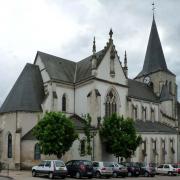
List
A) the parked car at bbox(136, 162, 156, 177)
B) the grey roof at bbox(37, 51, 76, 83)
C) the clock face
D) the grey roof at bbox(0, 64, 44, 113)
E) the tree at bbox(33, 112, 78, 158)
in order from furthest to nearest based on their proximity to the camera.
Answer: the clock face < the grey roof at bbox(37, 51, 76, 83) < the grey roof at bbox(0, 64, 44, 113) < the parked car at bbox(136, 162, 156, 177) < the tree at bbox(33, 112, 78, 158)

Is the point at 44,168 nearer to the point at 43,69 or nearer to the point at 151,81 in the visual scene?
the point at 43,69

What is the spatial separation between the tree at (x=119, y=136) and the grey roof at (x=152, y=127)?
12.3m

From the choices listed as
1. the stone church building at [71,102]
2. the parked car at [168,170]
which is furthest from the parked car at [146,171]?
the stone church building at [71,102]

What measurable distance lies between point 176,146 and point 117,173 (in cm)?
3402

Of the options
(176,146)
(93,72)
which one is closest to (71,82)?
(93,72)

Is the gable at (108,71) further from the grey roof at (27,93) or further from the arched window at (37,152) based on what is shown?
the arched window at (37,152)

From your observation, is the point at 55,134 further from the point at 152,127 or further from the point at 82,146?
the point at 152,127

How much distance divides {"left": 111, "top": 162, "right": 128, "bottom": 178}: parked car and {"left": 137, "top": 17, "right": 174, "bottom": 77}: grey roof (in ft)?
140

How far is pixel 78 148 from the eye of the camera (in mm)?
50438

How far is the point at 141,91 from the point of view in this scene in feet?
245

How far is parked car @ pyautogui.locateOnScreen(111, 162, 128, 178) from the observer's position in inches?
1608

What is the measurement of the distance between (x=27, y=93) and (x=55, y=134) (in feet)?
39.2

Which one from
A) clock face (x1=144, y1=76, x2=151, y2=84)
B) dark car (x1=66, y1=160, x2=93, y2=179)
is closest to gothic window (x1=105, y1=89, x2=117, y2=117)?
dark car (x1=66, y1=160, x2=93, y2=179)

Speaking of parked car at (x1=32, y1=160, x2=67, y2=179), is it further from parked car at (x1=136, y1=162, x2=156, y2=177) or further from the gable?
the gable
